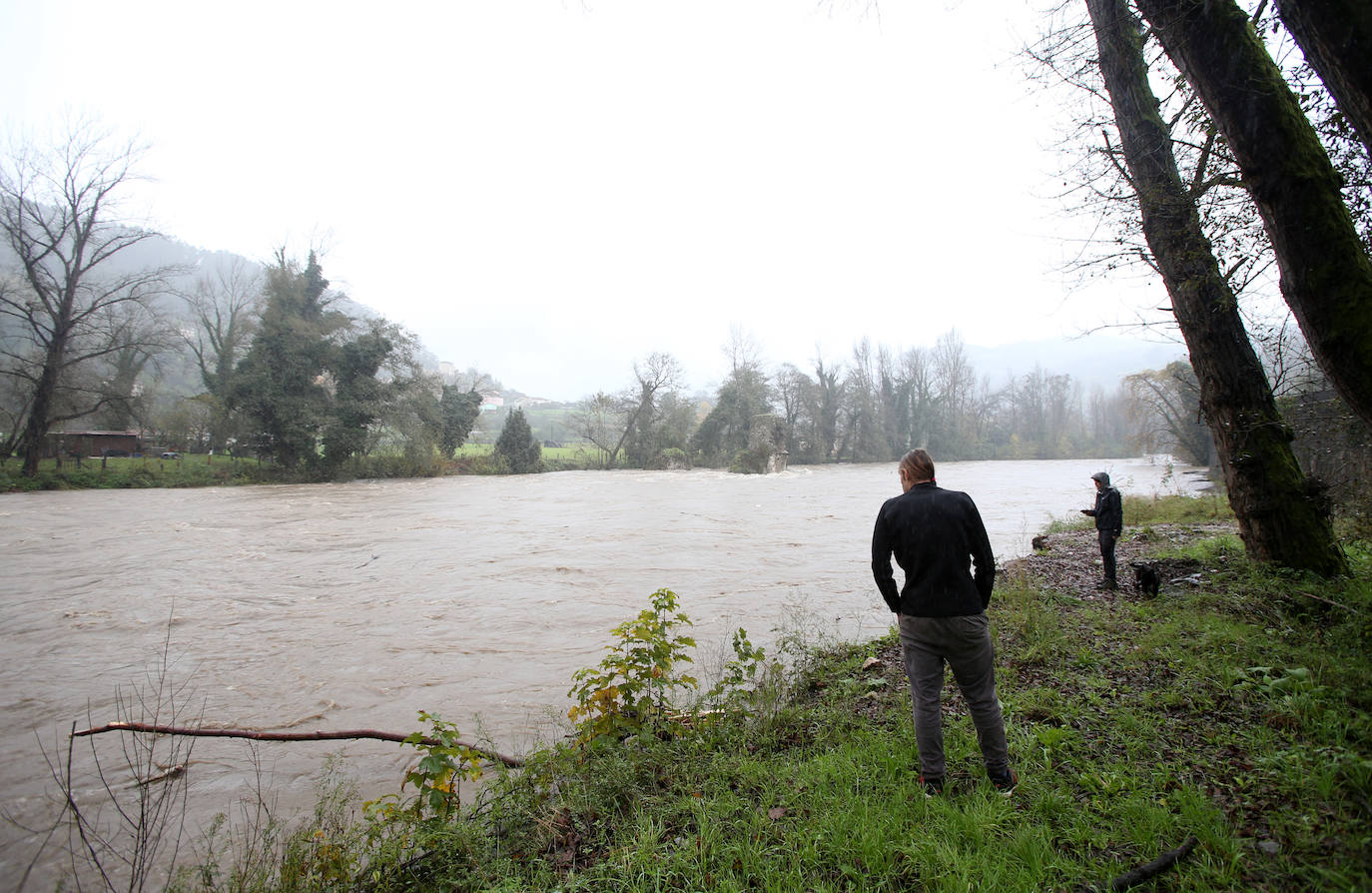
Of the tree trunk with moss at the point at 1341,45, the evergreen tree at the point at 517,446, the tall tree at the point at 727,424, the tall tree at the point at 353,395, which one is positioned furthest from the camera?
the tall tree at the point at 727,424

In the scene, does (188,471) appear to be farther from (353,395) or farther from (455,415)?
(455,415)

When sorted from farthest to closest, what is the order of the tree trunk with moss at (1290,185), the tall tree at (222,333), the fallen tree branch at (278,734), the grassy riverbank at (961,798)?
1. the tall tree at (222,333)
2. the tree trunk with moss at (1290,185)
3. the fallen tree branch at (278,734)
4. the grassy riverbank at (961,798)

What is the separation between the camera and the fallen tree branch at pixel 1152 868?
2262mm

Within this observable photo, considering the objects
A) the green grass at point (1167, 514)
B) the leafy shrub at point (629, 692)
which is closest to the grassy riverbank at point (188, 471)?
the leafy shrub at point (629, 692)

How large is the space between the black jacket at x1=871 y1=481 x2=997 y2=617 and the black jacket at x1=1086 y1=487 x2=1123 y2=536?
17.6 feet

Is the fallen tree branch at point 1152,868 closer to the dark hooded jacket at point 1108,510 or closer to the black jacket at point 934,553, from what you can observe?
the black jacket at point 934,553

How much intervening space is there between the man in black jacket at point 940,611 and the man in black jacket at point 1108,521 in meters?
5.38

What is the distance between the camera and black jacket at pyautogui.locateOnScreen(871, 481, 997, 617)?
3152 mm

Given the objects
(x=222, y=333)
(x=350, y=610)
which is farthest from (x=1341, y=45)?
(x=222, y=333)

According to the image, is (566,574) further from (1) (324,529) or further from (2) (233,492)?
(2) (233,492)

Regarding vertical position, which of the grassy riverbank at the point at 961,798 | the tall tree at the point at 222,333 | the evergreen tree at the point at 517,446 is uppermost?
the tall tree at the point at 222,333

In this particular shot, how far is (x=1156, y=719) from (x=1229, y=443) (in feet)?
15.5

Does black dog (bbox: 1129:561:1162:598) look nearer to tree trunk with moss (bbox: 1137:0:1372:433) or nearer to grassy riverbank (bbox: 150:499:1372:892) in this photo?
grassy riverbank (bbox: 150:499:1372:892)

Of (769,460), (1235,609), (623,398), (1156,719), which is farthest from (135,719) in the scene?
(623,398)
